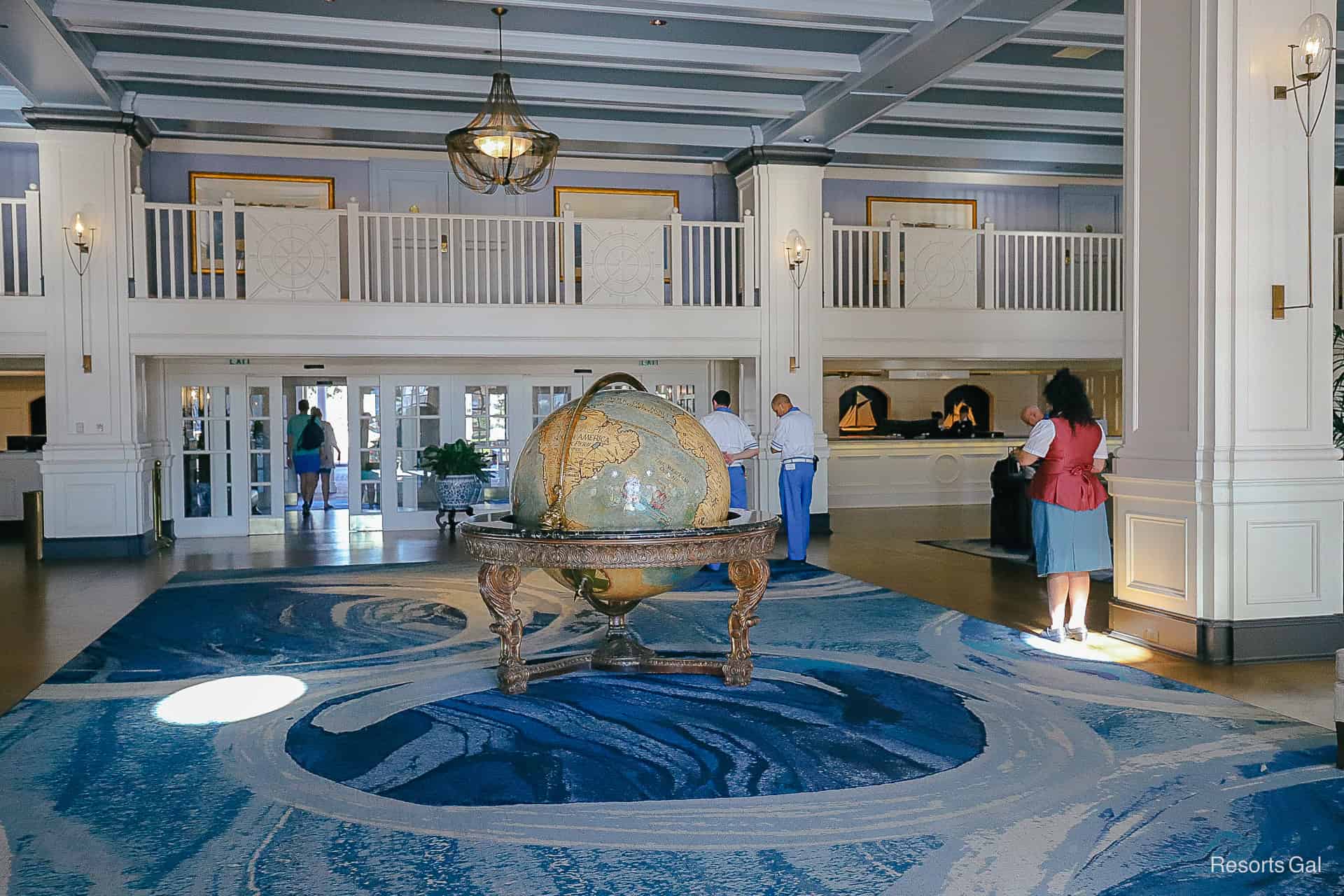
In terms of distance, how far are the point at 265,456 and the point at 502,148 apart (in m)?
6.52

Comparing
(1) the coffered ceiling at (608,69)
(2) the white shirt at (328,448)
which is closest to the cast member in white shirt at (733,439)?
(1) the coffered ceiling at (608,69)

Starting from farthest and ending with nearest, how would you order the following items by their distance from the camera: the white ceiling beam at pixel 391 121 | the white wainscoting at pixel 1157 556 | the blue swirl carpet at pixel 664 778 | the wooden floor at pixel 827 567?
the white ceiling beam at pixel 391 121, the white wainscoting at pixel 1157 556, the wooden floor at pixel 827 567, the blue swirl carpet at pixel 664 778

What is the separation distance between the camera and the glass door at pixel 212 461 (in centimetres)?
1293

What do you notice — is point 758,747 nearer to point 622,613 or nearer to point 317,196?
point 622,613

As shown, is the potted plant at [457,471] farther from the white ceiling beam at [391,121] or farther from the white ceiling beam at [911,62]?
the white ceiling beam at [911,62]

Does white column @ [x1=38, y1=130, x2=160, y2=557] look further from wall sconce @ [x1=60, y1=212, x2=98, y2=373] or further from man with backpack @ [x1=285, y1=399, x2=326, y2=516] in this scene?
man with backpack @ [x1=285, y1=399, x2=326, y2=516]

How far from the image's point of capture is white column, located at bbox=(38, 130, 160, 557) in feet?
35.8

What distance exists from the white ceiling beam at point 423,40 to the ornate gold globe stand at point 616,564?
534 centimetres

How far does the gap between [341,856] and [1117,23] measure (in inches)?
360

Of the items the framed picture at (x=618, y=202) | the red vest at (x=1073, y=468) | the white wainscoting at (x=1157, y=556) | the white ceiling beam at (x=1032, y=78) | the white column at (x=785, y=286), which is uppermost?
the white ceiling beam at (x=1032, y=78)

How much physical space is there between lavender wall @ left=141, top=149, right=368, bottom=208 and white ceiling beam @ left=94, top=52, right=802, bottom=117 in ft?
7.65

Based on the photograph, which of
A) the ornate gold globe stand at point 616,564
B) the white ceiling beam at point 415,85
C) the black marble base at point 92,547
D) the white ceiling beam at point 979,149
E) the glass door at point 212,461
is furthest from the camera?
A: the white ceiling beam at point 979,149

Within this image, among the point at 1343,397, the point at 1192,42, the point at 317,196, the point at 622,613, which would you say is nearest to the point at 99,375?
the point at 317,196

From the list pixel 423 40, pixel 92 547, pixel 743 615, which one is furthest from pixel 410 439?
pixel 743 615
